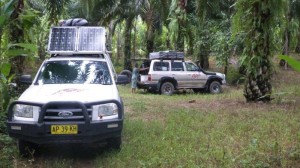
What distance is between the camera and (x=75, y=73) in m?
7.63

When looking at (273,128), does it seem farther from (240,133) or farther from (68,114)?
(68,114)

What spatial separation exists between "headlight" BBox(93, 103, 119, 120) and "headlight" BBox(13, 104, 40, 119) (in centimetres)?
91

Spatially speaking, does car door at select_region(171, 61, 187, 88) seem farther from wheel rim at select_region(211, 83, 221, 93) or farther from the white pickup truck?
wheel rim at select_region(211, 83, 221, 93)

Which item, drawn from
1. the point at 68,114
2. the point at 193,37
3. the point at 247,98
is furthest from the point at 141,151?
the point at 193,37

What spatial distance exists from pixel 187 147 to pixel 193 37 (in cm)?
1763

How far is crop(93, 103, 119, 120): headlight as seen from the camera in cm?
631

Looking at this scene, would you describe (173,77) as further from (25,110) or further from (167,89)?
(25,110)

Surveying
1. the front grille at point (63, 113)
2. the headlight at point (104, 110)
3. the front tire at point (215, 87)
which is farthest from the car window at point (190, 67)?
the front grille at point (63, 113)

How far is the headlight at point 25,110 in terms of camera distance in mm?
6207

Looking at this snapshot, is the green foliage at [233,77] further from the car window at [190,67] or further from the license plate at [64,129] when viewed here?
the license plate at [64,129]

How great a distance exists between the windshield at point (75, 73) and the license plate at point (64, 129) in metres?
1.43

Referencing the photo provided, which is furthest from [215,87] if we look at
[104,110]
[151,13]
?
[104,110]

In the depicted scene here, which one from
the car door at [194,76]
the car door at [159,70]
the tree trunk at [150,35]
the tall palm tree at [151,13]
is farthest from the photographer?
the tree trunk at [150,35]

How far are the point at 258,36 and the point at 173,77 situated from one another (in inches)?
311
